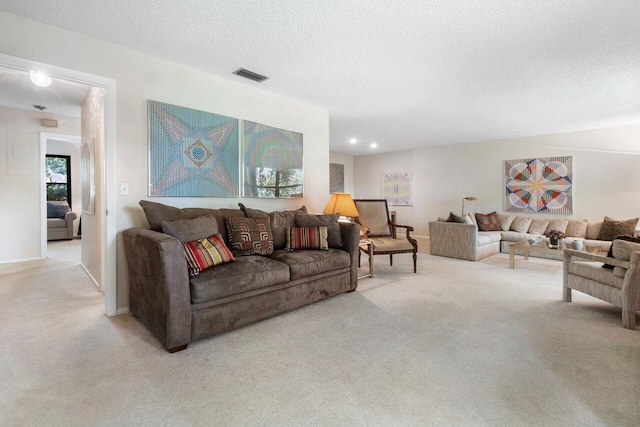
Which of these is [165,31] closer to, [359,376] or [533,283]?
[359,376]

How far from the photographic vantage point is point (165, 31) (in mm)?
2490

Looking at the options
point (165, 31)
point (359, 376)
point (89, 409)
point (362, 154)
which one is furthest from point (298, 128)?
point (362, 154)

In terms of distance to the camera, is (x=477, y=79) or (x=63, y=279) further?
(x=63, y=279)

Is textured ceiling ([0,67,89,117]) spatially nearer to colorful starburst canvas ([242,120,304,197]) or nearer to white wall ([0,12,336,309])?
white wall ([0,12,336,309])

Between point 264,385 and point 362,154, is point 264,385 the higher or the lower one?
the lower one

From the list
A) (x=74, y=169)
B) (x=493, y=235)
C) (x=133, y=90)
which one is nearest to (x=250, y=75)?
(x=133, y=90)

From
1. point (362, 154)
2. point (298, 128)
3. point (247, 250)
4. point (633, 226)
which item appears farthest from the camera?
point (362, 154)

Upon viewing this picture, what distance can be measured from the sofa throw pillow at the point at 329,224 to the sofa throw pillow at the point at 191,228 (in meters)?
1.08

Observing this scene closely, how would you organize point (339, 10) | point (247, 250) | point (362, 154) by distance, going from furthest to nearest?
point (362, 154) < point (247, 250) < point (339, 10)

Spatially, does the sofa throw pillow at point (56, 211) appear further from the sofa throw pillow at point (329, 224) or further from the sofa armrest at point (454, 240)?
the sofa armrest at point (454, 240)

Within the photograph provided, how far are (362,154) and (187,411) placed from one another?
8.24 m

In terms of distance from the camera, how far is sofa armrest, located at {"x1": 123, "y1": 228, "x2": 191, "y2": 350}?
80.7 inches

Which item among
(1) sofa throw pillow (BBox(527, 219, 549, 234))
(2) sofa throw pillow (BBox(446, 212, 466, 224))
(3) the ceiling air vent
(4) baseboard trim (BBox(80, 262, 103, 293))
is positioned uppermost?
(3) the ceiling air vent

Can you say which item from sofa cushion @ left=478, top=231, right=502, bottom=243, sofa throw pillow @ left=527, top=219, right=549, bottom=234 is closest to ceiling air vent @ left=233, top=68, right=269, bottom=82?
sofa cushion @ left=478, top=231, right=502, bottom=243
